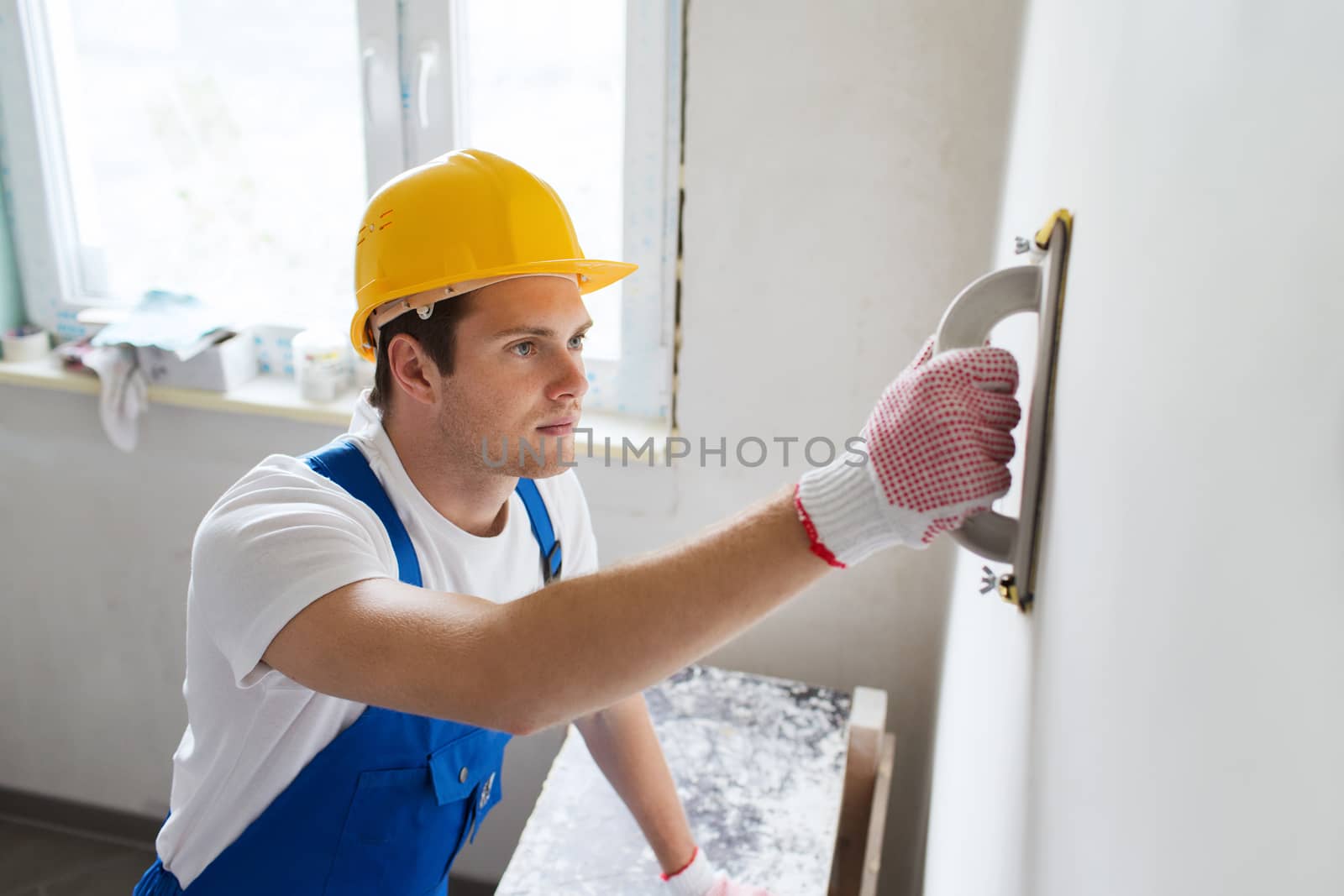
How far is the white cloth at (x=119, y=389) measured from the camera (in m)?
2.17

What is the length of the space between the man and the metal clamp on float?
39mm

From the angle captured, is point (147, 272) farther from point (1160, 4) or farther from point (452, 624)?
point (1160, 4)

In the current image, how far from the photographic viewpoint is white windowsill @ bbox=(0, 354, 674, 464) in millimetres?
2016

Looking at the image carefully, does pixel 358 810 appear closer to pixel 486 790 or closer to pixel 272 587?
pixel 486 790

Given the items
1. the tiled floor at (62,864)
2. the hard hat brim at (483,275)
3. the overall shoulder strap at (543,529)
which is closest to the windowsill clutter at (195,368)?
the overall shoulder strap at (543,529)

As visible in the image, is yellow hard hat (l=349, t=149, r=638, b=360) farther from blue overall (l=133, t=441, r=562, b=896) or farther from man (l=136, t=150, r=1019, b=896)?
blue overall (l=133, t=441, r=562, b=896)

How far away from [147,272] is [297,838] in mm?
1728

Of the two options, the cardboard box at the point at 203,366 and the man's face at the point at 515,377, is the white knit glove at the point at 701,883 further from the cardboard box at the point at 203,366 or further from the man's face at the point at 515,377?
the cardboard box at the point at 203,366

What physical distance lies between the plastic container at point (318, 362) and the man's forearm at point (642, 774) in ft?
3.60

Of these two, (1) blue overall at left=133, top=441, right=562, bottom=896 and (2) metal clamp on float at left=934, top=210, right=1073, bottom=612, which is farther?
(1) blue overall at left=133, top=441, right=562, bottom=896

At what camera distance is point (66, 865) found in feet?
8.29

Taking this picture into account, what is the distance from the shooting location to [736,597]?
2.25 feet

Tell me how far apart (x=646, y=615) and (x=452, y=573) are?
66 centimetres

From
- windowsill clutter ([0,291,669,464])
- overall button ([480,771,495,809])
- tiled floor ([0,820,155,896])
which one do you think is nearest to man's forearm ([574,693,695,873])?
overall button ([480,771,495,809])
